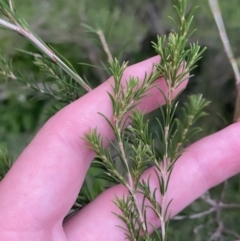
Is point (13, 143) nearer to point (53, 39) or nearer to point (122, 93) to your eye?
point (53, 39)

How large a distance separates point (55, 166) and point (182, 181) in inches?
10.1

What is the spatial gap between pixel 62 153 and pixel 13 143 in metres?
0.62

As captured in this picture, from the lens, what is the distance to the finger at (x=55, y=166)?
2.22ft

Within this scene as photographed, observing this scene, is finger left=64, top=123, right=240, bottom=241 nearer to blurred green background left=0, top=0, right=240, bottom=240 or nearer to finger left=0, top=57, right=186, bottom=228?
finger left=0, top=57, right=186, bottom=228

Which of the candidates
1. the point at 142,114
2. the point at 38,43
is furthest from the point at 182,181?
the point at 38,43

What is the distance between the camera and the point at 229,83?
1.03 meters

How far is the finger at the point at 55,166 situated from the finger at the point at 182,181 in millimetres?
97

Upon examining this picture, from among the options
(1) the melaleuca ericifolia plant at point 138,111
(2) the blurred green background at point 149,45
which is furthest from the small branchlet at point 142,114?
(2) the blurred green background at point 149,45

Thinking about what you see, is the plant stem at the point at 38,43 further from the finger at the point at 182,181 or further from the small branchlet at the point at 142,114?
the finger at the point at 182,181

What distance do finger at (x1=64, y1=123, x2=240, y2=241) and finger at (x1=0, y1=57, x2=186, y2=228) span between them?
10 cm

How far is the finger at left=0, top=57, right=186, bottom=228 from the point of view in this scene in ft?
2.22

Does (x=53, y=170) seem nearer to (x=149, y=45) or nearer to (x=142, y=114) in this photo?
(x=142, y=114)

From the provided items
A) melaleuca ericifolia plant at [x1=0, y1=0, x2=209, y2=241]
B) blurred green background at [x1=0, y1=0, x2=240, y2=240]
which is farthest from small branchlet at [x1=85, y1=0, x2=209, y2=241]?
blurred green background at [x1=0, y1=0, x2=240, y2=240]

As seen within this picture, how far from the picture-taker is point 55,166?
0.68 metres
